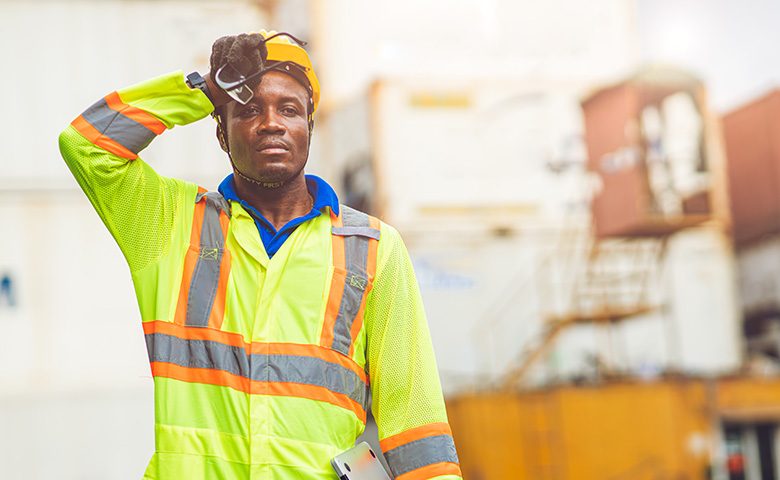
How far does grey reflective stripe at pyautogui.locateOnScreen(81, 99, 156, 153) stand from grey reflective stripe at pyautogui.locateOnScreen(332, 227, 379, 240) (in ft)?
1.55

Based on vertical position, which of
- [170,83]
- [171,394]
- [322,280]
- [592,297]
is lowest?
[592,297]

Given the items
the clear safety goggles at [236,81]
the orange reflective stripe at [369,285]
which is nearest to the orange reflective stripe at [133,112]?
the clear safety goggles at [236,81]

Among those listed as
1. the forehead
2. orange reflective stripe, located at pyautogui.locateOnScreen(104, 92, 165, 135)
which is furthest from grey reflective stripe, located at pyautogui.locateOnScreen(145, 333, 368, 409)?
the forehead

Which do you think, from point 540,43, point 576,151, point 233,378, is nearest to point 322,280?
point 233,378

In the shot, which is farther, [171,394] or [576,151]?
[576,151]

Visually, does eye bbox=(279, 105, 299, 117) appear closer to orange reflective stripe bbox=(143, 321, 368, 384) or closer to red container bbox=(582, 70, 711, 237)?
orange reflective stripe bbox=(143, 321, 368, 384)

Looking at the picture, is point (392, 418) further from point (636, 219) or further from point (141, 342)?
point (636, 219)

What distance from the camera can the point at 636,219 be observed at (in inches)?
658

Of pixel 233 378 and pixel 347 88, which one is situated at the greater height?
pixel 347 88

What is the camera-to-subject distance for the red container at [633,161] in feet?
55.1

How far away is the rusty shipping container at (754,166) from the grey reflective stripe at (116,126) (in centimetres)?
1883

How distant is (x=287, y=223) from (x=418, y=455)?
1.94 ft

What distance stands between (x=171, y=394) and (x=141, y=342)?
11389 mm

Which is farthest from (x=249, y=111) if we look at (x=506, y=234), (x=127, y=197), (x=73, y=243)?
(x=506, y=234)
